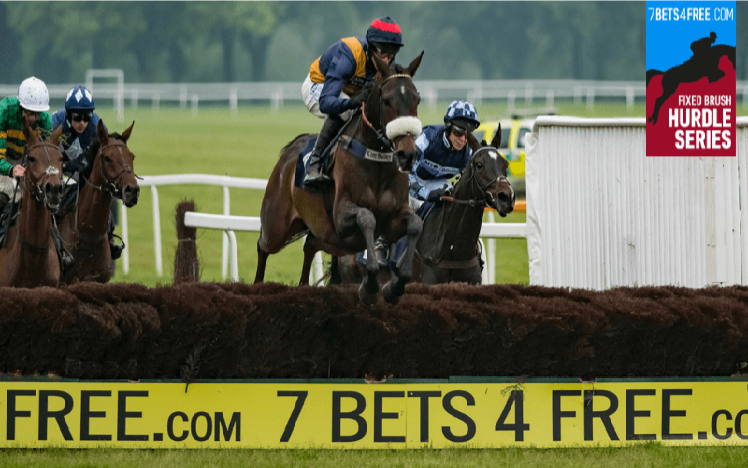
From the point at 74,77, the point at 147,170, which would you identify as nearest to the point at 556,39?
the point at 74,77

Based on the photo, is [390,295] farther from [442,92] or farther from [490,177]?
[442,92]

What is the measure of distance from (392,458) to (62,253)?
3513 mm

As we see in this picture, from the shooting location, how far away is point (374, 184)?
19.3 ft

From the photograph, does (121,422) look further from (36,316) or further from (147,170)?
(147,170)

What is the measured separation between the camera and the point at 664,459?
180 inches

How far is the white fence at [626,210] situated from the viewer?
23.3ft

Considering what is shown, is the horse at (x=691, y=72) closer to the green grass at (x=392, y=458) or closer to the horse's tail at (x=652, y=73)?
the horse's tail at (x=652, y=73)

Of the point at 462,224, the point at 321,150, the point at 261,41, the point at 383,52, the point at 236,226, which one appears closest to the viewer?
the point at 383,52

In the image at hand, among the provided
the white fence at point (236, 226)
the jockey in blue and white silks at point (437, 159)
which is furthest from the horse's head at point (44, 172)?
the jockey in blue and white silks at point (437, 159)

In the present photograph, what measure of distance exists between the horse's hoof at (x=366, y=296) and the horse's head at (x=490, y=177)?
5.25ft

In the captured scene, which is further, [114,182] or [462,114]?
[114,182]

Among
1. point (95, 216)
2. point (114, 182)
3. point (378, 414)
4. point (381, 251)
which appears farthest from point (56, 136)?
point (378, 414)

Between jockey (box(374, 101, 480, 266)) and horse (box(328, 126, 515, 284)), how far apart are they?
6.7 inches

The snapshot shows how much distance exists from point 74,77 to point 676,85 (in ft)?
154
